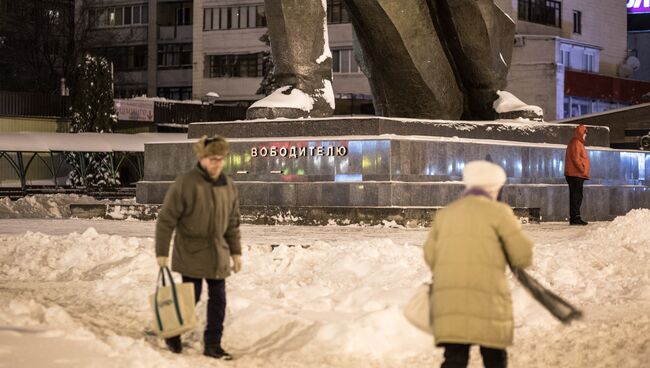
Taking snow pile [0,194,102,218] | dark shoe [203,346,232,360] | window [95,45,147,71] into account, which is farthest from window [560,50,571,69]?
dark shoe [203,346,232,360]

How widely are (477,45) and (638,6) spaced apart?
1856 inches

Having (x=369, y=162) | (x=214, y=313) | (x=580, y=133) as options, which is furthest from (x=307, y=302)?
(x=580, y=133)

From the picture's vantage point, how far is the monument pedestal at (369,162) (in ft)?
54.4

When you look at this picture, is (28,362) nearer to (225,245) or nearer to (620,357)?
(225,245)

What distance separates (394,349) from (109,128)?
41.7 metres

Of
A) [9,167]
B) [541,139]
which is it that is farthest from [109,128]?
[541,139]

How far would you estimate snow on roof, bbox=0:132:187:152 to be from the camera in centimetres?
3944

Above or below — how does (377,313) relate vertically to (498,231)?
below

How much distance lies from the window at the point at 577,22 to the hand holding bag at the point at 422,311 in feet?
174

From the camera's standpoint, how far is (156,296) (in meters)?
7.60

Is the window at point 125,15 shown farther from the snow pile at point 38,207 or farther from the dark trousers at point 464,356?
the dark trousers at point 464,356

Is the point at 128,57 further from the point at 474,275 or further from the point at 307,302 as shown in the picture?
the point at 474,275

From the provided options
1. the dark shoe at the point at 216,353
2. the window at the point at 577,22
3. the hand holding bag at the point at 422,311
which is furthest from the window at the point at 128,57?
the hand holding bag at the point at 422,311

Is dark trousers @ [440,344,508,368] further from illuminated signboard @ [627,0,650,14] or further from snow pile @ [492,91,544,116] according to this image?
illuminated signboard @ [627,0,650,14]
